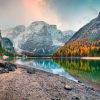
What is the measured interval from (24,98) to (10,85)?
17.2ft

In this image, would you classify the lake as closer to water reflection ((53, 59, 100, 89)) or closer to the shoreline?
water reflection ((53, 59, 100, 89))

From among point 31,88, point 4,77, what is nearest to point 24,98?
point 31,88

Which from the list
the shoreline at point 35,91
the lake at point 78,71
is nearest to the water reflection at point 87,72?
the lake at point 78,71

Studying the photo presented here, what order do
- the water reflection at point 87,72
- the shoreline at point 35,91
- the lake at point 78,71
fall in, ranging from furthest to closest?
the lake at point 78,71 < the water reflection at point 87,72 < the shoreline at point 35,91

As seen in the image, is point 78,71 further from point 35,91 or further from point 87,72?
point 35,91

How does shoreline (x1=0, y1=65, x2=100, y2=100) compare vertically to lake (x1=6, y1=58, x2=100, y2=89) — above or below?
above

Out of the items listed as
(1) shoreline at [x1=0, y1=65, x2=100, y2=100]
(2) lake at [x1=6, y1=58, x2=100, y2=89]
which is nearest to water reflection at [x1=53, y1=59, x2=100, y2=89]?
(2) lake at [x1=6, y1=58, x2=100, y2=89]

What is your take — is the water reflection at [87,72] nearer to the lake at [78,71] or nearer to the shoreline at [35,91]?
the lake at [78,71]

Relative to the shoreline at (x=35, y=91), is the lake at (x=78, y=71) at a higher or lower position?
lower

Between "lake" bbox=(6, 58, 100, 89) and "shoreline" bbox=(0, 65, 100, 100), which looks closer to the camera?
"shoreline" bbox=(0, 65, 100, 100)

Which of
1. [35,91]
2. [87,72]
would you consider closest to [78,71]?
[87,72]

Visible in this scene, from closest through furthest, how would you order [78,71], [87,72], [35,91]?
[35,91] → [87,72] → [78,71]

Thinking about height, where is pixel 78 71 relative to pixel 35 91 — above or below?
below

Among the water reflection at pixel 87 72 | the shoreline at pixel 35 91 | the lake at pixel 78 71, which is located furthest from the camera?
the lake at pixel 78 71
